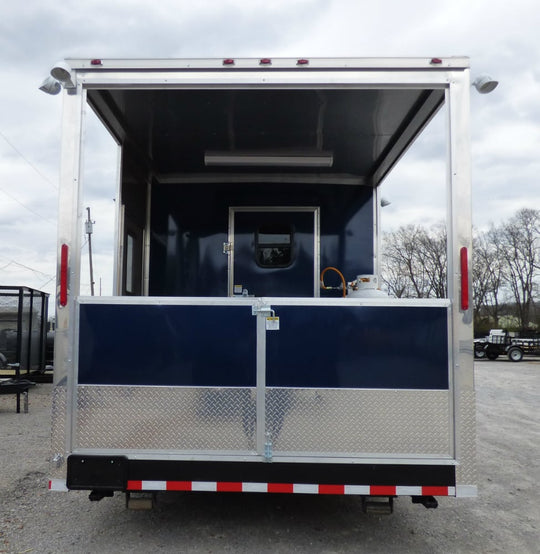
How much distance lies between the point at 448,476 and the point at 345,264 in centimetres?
255

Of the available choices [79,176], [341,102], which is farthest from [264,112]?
[79,176]

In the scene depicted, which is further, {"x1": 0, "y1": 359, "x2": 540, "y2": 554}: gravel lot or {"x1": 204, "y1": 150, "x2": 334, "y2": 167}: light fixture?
{"x1": 204, "y1": 150, "x2": 334, "y2": 167}: light fixture

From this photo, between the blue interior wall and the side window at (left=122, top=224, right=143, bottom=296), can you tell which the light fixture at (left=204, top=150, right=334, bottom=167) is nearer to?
the blue interior wall

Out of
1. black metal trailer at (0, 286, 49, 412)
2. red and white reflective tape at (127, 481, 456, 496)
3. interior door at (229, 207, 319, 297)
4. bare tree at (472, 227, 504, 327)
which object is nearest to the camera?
red and white reflective tape at (127, 481, 456, 496)

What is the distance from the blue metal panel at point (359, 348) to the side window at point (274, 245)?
7.07ft

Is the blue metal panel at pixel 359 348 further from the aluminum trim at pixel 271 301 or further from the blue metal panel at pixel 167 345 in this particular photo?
the blue metal panel at pixel 167 345

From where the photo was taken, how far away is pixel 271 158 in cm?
470

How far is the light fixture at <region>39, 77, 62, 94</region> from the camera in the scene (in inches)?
114

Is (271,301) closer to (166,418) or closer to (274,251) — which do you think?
(166,418)

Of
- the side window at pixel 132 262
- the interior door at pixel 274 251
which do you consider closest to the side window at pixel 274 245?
the interior door at pixel 274 251

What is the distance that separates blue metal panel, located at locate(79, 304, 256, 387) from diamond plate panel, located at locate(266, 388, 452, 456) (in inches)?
13.4

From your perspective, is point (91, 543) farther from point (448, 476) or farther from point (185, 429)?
point (448, 476)

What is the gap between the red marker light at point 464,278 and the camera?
2.78 m

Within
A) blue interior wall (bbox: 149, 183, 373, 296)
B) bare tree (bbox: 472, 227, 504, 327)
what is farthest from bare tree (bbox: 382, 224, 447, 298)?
bare tree (bbox: 472, 227, 504, 327)
